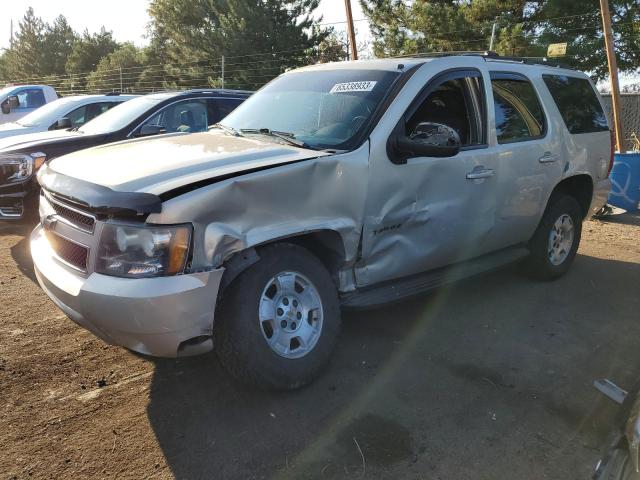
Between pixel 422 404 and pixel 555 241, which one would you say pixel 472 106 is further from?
pixel 422 404

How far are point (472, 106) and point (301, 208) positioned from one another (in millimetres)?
1857

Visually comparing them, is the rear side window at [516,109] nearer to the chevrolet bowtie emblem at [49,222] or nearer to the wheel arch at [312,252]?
the wheel arch at [312,252]

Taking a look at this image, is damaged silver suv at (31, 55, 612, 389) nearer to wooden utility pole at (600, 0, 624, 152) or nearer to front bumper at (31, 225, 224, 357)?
front bumper at (31, 225, 224, 357)

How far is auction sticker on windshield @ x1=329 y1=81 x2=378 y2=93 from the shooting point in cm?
369

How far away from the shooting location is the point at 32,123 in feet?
28.9

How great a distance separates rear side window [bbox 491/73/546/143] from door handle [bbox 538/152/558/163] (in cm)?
17

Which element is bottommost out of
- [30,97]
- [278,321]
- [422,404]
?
[422,404]

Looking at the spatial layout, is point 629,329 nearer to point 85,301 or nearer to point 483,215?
point 483,215

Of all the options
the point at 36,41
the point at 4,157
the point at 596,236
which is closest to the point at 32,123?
the point at 4,157

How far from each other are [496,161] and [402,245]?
115cm

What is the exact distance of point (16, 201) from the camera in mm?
5773

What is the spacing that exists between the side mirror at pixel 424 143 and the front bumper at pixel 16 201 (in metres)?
4.20

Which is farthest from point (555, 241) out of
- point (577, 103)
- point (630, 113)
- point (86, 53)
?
point (86, 53)

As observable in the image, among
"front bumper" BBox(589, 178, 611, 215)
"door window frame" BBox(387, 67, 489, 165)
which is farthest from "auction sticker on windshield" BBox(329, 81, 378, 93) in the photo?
"front bumper" BBox(589, 178, 611, 215)
